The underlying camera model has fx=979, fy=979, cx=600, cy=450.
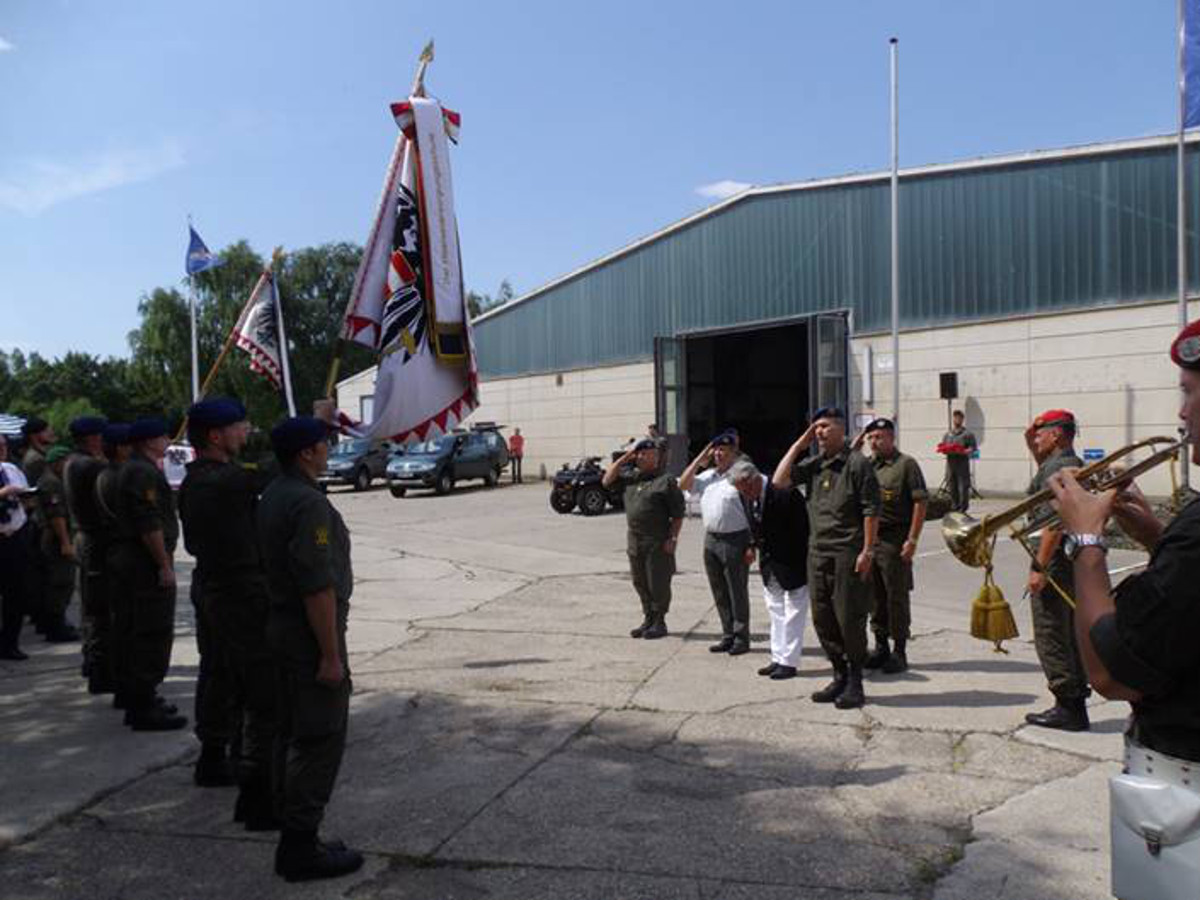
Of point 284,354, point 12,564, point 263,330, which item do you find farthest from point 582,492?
point 284,354

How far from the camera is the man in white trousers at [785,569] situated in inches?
282

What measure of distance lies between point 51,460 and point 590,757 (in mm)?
6331

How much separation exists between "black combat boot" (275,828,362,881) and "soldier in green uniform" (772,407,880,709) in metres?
3.59

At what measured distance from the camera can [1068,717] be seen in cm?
584

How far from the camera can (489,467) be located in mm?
29156

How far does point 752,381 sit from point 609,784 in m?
28.1

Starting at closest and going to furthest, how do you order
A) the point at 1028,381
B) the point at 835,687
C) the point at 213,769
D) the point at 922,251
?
the point at 213,769 < the point at 835,687 < the point at 1028,381 < the point at 922,251

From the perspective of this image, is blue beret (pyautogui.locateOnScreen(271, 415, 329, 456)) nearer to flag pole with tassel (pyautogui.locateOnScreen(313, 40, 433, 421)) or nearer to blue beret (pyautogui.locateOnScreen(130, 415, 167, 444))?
flag pole with tassel (pyautogui.locateOnScreen(313, 40, 433, 421))

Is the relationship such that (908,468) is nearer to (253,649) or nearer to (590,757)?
(590,757)

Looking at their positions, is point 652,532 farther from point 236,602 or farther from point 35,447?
point 35,447

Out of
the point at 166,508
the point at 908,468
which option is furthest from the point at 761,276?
the point at 166,508

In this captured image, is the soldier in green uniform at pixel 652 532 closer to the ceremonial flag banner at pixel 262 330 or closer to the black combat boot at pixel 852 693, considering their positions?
the black combat boot at pixel 852 693

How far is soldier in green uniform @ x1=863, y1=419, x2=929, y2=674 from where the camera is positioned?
24.3 ft

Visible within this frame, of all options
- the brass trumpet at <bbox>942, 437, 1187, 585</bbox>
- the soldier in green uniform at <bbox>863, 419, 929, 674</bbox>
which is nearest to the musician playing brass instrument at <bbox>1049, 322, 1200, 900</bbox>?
the brass trumpet at <bbox>942, 437, 1187, 585</bbox>
